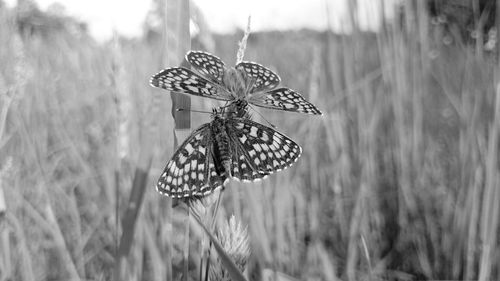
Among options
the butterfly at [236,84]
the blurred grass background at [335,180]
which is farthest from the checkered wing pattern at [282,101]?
the blurred grass background at [335,180]

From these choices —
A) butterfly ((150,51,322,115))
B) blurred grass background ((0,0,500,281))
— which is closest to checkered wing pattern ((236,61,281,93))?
butterfly ((150,51,322,115))

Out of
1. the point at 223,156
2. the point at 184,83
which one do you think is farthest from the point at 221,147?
the point at 184,83

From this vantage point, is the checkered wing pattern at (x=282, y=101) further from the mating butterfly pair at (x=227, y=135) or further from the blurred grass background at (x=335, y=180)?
the blurred grass background at (x=335, y=180)

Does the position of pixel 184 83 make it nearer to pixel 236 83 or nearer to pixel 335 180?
pixel 236 83

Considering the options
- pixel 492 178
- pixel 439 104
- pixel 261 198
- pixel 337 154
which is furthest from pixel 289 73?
A: pixel 492 178

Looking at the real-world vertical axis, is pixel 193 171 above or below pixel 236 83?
below

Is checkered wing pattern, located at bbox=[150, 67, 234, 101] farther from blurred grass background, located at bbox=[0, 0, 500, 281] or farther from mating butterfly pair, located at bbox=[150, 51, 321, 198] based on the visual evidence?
blurred grass background, located at bbox=[0, 0, 500, 281]
